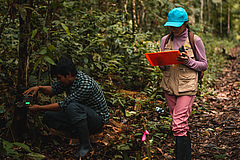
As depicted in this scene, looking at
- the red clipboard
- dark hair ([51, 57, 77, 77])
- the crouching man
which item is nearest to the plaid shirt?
the crouching man

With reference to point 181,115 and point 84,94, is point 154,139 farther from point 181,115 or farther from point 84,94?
point 84,94

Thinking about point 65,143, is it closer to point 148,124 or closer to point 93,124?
point 93,124

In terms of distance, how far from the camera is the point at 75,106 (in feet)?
11.1

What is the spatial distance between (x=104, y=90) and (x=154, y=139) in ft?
4.80

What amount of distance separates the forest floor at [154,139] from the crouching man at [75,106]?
0.19 m

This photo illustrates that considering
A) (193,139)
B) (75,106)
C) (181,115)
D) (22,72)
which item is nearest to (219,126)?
(193,139)

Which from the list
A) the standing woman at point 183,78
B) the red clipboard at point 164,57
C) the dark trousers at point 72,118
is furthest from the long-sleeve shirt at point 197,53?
the dark trousers at point 72,118

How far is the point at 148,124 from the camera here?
14.2 ft

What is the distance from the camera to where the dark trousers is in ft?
11.1

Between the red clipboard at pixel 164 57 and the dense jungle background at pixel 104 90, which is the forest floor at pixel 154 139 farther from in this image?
the red clipboard at pixel 164 57

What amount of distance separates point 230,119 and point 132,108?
6.08ft

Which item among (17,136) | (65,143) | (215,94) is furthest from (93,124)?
(215,94)

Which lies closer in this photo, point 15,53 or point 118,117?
point 15,53

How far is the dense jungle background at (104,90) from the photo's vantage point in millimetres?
3170
